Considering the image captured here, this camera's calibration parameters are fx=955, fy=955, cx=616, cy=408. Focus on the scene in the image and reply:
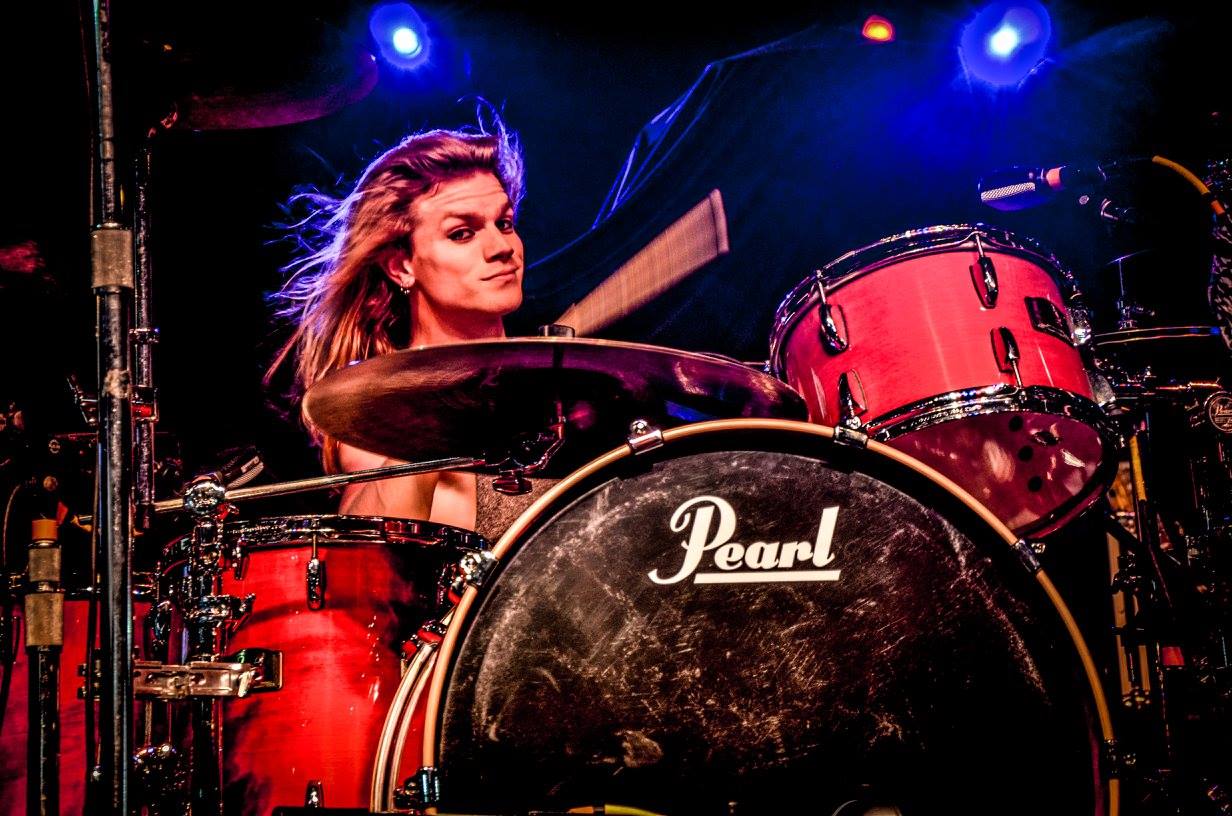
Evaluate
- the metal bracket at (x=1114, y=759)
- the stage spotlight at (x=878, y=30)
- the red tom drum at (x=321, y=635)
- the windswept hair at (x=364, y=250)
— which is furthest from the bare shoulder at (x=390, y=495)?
the stage spotlight at (x=878, y=30)

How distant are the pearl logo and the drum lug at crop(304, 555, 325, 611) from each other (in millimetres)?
832

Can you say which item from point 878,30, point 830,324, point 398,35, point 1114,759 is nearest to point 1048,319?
point 830,324

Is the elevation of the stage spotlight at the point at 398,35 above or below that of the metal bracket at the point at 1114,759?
above

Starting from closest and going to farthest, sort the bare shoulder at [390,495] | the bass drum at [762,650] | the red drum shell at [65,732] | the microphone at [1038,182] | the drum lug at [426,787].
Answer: the drum lug at [426,787], the bass drum at [762,650], the red drum shell at [65,732], the microphone at [1038,182], the bare shoulder at [390,495]

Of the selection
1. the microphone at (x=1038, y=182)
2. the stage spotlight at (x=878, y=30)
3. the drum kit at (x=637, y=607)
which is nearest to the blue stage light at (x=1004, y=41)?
the stage spotlight at (x=878, y=30)

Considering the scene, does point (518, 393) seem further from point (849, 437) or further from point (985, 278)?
point (985, 278)

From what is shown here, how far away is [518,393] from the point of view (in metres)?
2.00

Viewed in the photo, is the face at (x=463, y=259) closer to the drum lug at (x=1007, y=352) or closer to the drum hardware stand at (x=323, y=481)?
the drum hardware stand at (x=323, y=481)

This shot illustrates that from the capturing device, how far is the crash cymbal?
5.96 ft

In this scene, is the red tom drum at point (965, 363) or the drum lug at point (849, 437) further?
the red tom drum at point (965, 363)

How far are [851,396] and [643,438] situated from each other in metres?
0.86

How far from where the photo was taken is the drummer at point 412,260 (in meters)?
3.31

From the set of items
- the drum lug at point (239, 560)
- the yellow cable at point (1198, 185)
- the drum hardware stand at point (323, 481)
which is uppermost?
the yellow cable at point (1198, 185)

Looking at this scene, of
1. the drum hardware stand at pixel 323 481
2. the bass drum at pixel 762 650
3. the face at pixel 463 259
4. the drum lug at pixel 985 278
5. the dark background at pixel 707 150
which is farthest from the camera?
the face at pixel 463 259
